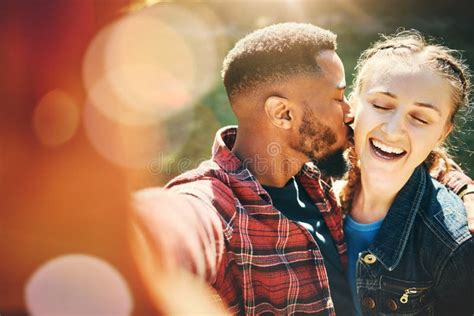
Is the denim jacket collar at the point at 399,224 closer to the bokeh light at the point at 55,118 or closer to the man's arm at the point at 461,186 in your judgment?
the man's arm at the point at 461,186

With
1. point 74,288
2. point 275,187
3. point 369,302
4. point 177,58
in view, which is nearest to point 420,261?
point 369,302

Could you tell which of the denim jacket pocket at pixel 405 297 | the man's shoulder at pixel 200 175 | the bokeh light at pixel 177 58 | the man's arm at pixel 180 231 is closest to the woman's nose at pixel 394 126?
the denim jacket pocket at pixel 405 297

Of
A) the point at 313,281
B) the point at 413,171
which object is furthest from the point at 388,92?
the point at 313,281

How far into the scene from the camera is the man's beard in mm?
2303

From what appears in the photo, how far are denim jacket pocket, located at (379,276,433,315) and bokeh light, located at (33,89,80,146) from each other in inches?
62.5

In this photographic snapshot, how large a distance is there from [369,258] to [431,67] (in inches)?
30.7

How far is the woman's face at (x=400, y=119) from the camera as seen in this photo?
2.02m

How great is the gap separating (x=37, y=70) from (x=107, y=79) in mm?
94

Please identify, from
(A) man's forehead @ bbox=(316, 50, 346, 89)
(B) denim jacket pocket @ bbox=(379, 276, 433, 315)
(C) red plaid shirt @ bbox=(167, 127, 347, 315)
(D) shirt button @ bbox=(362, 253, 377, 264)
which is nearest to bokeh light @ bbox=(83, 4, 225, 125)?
(C) red plaid shirt @ bbox=(167, 127, 347, 315)

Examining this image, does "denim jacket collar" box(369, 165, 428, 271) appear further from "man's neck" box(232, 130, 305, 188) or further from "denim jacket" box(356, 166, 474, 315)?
"man's neck" box(232, 130, 305, 188)

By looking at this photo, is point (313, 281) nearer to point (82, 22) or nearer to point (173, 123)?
point (82, 22)

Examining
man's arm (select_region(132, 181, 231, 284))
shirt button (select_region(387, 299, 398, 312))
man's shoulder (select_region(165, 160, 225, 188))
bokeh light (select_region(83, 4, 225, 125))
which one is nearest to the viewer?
man's arm (select_region(132, 181, 231, 284))

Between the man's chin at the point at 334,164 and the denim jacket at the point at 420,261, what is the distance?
0.33 meters

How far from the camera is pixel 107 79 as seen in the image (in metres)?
0.76
